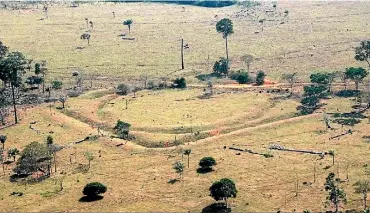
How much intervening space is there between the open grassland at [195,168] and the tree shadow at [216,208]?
→ 4.16 ft

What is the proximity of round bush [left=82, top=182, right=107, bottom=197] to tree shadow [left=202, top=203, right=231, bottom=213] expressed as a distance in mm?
22632

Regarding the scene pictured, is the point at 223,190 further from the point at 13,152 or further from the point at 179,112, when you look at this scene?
the point at 179,112

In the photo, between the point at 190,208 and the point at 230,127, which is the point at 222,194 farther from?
the point at 230,127

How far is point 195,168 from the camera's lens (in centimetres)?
12450

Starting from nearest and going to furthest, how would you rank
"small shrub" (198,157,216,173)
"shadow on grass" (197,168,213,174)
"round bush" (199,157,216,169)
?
"shadow on grass" (197,168,213,174), "small shrub" (198,157,216,173), "round bush" (199,157,216,169)

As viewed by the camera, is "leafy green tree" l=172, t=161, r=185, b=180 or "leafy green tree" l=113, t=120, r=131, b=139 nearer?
"leafy green tree" l=172, t=161, r=185, b=180

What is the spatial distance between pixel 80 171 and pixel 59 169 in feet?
18.8

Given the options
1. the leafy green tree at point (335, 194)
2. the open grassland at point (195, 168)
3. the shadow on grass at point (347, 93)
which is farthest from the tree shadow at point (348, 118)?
the leafy green tree at point (335, 194)

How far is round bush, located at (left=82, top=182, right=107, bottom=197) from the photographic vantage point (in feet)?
360

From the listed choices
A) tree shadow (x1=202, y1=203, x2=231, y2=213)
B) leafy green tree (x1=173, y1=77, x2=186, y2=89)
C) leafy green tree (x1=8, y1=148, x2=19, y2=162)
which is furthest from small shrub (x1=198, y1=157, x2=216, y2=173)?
leafy green tree (x1=173, y1=77, x2=186, y2=89)

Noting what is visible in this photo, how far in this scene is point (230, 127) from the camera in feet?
492

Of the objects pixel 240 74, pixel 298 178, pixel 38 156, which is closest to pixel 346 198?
pixel 298 178

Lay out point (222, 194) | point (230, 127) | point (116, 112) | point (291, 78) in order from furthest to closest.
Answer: point (291, 78), point (116, 112), point (230, 127), point (222, 194)

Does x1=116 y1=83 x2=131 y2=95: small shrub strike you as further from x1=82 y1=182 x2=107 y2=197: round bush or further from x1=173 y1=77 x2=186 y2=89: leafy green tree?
x1=82 y1=182 x2=107 y2=197: round bush
